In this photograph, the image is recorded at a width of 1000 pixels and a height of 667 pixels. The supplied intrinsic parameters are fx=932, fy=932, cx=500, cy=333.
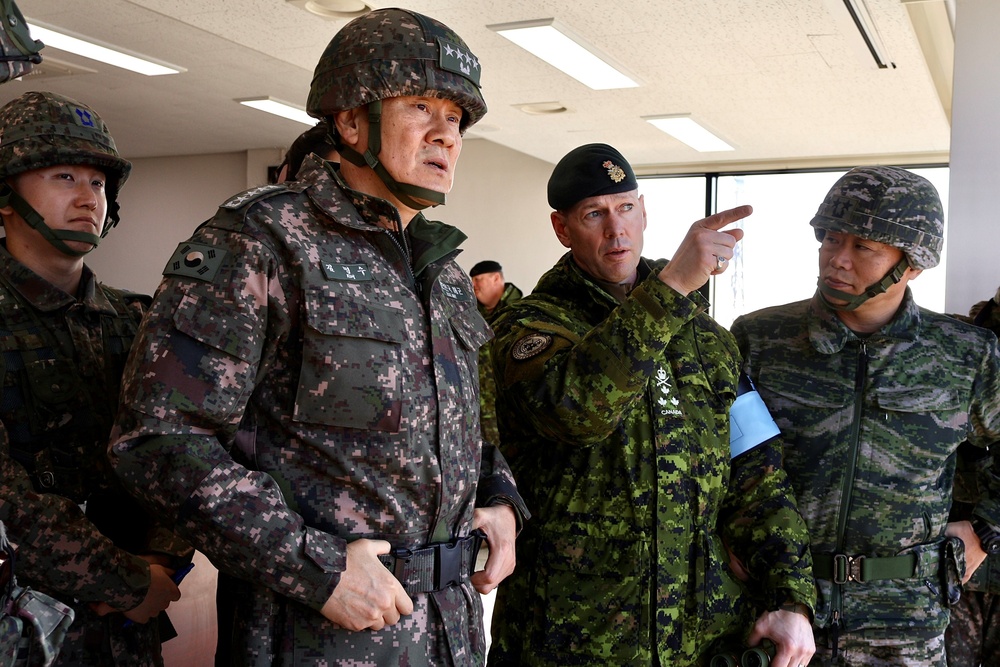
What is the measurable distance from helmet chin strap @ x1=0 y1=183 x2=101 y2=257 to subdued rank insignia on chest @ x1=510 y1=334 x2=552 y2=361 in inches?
35.8

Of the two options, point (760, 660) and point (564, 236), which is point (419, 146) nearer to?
point (564, 236)

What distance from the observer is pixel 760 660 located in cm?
196

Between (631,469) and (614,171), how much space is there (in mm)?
708

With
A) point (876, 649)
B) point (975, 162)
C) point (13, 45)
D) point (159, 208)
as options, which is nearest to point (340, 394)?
point (13, 45)

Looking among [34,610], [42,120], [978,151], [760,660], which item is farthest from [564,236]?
[978,151]

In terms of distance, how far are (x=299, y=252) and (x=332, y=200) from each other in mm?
145

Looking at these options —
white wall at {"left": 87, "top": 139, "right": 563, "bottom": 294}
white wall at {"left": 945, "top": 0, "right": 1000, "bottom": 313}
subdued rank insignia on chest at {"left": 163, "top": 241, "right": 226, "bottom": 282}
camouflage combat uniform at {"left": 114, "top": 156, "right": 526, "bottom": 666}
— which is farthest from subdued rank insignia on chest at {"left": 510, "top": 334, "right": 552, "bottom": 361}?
white wall at {"left": 87, "top": 139, "right": 563, "bottom": 294}

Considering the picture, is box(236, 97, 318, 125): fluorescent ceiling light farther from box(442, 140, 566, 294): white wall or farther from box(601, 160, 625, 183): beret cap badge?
box(601, 160, 625, 183): beret cap badge

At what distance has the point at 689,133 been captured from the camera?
899 cm

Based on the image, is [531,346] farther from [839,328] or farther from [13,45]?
[13,45]

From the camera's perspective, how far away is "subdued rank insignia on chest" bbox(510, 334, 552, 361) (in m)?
1.99

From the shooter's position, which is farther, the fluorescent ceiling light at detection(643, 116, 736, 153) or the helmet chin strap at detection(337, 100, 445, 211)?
the fluorescent ceiling light at detection(643, 116, 736, 153)

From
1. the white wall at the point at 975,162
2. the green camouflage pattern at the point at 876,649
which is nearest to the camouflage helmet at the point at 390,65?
the green camouflage pattern at the point at 876,649

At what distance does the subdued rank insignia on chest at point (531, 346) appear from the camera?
78.5 inches
